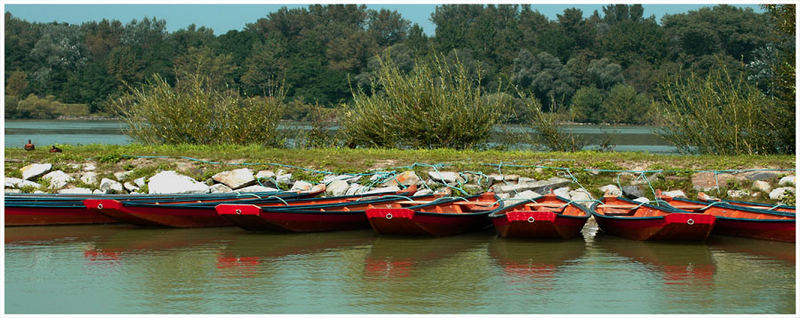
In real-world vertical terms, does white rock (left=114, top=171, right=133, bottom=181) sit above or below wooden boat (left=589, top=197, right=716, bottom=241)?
above

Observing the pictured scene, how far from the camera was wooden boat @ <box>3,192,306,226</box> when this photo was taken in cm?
1455

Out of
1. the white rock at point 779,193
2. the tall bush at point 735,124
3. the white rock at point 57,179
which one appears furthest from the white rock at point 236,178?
the tall bush at point 735,124

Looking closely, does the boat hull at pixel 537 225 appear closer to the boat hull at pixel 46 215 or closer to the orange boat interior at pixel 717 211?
the orange boat interior at pixel 717 211

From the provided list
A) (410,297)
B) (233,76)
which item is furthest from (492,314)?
(233,76)

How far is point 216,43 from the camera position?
315 feet

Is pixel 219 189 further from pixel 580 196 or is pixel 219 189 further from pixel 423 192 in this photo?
pixel 580 196

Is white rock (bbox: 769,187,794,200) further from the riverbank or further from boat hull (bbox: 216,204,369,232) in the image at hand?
boat hull (bbox: 216,204,369,232)

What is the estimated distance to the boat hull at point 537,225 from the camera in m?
13.0

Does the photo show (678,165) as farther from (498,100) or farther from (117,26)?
(117,26)

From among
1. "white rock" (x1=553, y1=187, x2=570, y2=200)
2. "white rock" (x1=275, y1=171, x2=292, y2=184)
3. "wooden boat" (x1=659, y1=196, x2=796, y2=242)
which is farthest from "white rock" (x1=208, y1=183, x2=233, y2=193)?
"wooden boat" (x1=659, y1=196, x2=796, y2=242)

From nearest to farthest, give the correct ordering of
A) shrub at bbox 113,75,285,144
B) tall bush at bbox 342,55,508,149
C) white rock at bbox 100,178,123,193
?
white rock at bbox 100,178,123,193 → tall bush at bbox 342,55,508,149 → shrub at bbox 113,75,285,144

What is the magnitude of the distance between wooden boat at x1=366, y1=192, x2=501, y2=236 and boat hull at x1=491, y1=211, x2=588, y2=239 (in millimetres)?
610

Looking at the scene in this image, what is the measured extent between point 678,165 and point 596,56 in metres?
71.9

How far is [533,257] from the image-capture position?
12414mm
